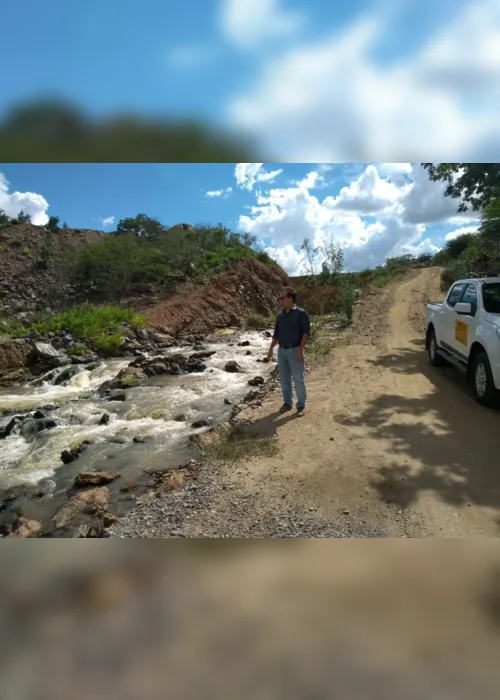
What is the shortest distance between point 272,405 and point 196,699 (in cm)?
722

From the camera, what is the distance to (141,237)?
1394 inches

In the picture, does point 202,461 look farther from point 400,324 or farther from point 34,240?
point 34,240

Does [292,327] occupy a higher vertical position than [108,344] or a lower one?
higher

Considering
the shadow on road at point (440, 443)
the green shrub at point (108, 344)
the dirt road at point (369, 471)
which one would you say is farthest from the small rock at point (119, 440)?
the green shrub at point (108, 344)

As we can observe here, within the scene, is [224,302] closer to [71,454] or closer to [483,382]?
[71,454]

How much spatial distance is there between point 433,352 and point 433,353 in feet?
0.06

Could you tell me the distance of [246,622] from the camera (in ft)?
3.18

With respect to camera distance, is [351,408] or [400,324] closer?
[351,408]

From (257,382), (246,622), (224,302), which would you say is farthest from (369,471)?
(224,302)

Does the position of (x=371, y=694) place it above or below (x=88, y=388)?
above

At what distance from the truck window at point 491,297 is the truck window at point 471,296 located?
159 millimetres

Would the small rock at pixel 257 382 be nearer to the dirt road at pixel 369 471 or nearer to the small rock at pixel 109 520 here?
the dirt road at pixel 369 471

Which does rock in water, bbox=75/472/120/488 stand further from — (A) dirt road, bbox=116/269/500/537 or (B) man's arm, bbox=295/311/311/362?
(B) man's arm, bbox=295/311/311/362
